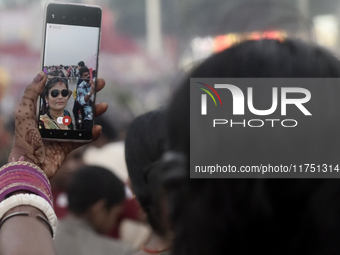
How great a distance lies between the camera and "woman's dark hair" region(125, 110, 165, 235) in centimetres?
109

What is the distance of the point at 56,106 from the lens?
0.97 m

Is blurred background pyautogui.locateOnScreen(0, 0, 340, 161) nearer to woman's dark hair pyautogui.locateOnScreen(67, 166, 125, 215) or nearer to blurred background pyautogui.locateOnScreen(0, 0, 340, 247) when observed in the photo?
blurred background pyautogui.locateOnScreen(0, 0, 340, 247)

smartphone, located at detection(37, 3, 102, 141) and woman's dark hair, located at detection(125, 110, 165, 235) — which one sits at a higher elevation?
smartphone, located at detection(37, 3, 102, 141)

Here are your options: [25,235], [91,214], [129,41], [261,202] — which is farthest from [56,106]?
[129,41]

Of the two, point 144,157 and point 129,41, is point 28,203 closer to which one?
point 144,157

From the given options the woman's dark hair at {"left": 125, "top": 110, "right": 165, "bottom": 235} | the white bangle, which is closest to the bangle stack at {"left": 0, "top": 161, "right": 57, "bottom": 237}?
the white bangle

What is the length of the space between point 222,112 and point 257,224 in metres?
0.14

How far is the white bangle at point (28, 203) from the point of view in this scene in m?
0.75

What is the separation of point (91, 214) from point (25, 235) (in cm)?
141

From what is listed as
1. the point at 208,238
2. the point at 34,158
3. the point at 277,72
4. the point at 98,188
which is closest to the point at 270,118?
the point at 277,72

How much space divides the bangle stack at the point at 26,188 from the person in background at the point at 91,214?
47.1 inches

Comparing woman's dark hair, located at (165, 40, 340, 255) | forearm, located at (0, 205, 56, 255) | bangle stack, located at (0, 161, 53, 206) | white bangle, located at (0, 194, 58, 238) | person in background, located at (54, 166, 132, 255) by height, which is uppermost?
woman's dark hair, located at (165, 40, 340, 255)

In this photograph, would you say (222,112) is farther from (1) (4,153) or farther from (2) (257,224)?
(1) (4,153)

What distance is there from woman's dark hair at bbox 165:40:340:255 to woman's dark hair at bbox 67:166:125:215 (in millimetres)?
1672
